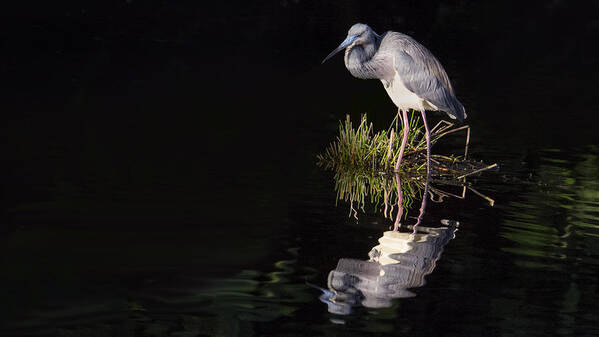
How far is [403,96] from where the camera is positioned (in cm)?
1142

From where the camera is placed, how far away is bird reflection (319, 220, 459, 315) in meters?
6.77

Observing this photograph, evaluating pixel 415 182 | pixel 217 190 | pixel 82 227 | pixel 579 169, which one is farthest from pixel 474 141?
pixel 82 227

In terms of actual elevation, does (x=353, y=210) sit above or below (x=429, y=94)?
below

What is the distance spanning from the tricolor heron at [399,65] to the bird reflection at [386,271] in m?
2.62

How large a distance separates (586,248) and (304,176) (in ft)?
12.8

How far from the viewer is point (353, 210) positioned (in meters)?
9.93

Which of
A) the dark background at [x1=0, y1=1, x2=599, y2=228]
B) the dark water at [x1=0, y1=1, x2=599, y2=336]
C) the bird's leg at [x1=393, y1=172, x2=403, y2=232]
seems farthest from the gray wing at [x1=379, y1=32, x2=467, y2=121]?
the dark background at [x1=0, y1=1, x2=599, y2=228]

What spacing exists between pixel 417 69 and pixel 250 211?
269 centimetres

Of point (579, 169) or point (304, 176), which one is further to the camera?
point (579, 169)

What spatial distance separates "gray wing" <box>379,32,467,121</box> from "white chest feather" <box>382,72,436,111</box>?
0.27ft

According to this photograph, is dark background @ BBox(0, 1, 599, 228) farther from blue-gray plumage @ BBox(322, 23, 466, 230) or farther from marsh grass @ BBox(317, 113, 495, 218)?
blue-gray plumage @ BBox(322, 23, 466, 230)

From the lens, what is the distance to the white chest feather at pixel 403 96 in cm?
1130

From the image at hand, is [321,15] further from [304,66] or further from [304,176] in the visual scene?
[304,176]

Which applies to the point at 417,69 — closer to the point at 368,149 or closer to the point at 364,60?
the point at 364,60
